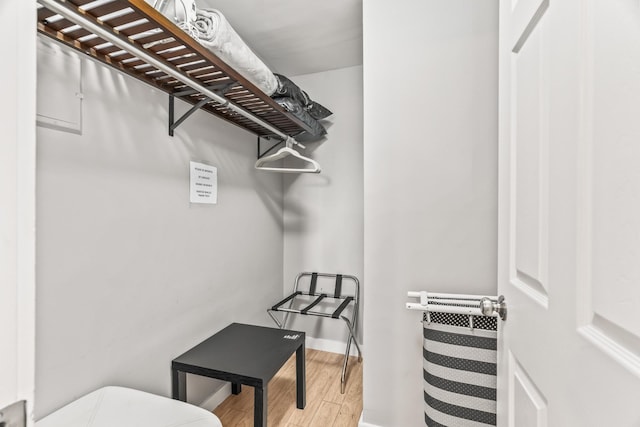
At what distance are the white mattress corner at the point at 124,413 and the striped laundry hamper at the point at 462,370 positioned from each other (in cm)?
84

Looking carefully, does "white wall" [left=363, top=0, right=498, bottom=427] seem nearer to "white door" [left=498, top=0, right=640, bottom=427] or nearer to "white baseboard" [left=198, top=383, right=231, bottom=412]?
"white door" [left=498, top=0, right=640, bottom=427]

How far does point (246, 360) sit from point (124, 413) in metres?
0.54

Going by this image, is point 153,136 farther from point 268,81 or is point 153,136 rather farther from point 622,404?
point 622,404

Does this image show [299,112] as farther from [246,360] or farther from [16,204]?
[16,204]

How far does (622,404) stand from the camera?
0.39 m

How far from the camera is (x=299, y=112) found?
1.98m

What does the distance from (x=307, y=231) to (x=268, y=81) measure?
1.33m

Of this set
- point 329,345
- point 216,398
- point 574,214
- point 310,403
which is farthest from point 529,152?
point 329,345

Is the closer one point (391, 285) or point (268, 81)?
point (391, 285)

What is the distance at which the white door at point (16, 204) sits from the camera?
29 centimetres

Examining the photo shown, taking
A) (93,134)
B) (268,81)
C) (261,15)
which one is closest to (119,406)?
(93,134)

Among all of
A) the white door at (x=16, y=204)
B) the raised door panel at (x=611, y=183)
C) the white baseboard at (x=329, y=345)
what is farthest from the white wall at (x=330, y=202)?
the white door at (x=16, y=204)

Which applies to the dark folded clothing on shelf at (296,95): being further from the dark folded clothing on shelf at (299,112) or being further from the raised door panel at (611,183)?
the raised door panel at (611,183)

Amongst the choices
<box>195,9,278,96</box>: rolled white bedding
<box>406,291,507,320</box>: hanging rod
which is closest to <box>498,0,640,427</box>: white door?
<box>406,291,507,320</box>: hanging rod
